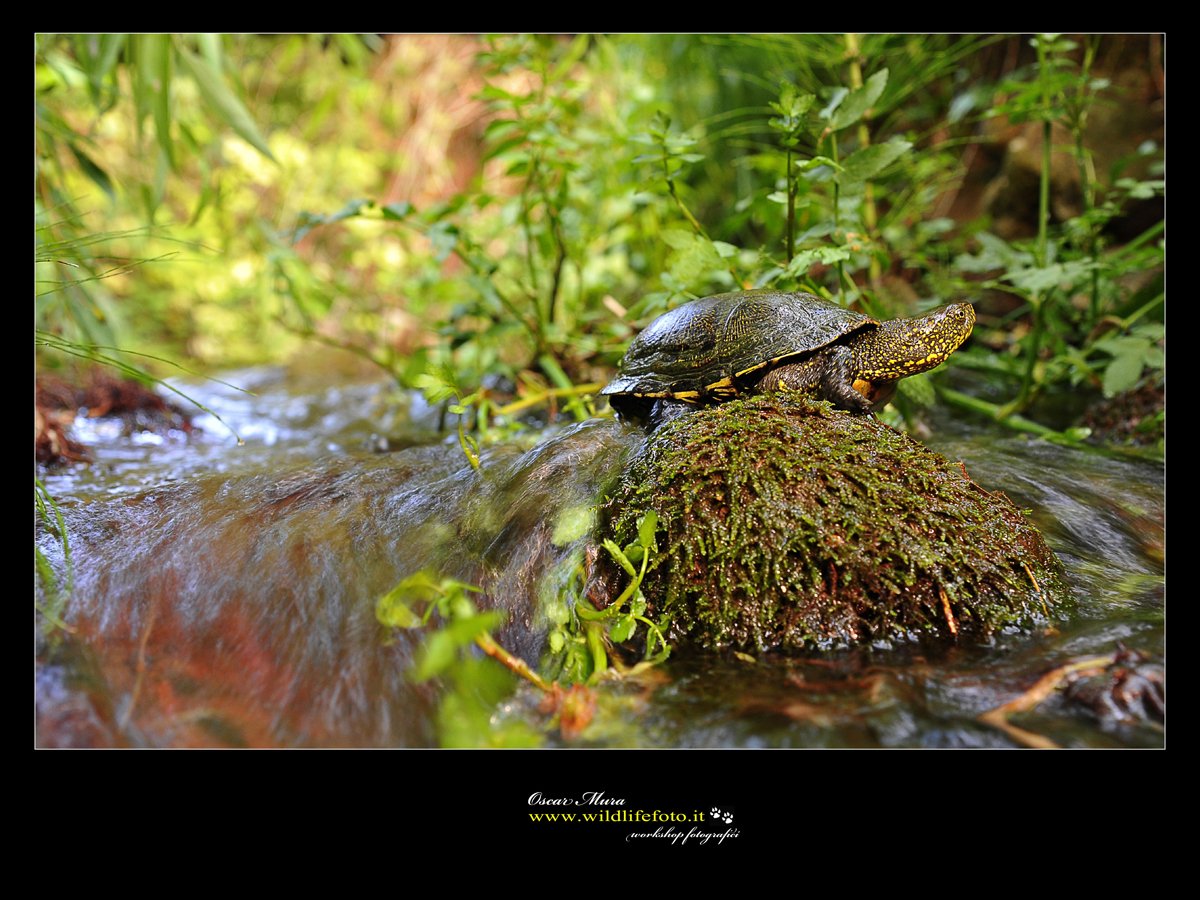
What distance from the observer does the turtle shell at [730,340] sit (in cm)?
211

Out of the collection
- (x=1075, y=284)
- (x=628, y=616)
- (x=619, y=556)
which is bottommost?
(x=628, y=616)

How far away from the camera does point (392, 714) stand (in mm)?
1480

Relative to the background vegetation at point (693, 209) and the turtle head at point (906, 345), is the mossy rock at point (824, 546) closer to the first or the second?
the turtle head at point (906, 345)

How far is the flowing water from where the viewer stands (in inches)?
56.2

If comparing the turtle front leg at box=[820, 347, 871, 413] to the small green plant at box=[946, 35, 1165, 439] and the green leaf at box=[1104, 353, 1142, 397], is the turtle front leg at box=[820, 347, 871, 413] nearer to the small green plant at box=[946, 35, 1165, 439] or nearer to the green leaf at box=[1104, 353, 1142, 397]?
the small green plant at box=[946, 35, 1165, 439]

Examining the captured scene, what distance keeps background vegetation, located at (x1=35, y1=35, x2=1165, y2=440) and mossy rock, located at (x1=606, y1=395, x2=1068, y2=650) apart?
0.78 meters

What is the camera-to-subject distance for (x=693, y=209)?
5.87 m

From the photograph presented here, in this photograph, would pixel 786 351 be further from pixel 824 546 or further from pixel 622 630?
pixel 622 630

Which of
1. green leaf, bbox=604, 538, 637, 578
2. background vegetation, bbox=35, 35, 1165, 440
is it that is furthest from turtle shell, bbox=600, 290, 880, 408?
green leaf, bbox=604, 538, 637, 578

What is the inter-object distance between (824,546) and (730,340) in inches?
31.4

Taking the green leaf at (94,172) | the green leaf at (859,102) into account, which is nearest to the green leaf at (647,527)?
the green leaf at (859,102)

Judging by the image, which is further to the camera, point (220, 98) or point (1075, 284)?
point (1075, 284)

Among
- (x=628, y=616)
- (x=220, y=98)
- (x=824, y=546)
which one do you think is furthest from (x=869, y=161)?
(x=220, y=98)

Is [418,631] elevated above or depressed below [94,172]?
below
